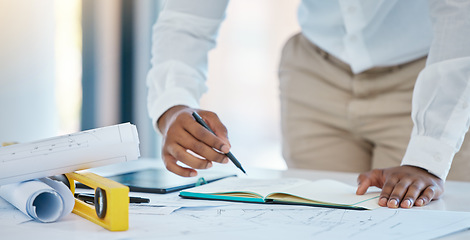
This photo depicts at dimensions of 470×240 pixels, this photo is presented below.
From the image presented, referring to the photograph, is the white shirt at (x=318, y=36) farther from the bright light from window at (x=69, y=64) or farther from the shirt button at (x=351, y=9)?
the bright light from window at (x=69, y=64)

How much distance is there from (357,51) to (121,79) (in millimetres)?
2166

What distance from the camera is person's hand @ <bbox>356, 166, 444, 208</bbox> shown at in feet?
2.67

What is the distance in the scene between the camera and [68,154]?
0.70 metres

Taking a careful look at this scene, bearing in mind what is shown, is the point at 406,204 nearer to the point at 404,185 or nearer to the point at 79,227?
the point at 404,185

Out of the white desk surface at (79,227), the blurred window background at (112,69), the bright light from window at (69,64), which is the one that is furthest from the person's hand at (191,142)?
the bright light from window at (69,64)

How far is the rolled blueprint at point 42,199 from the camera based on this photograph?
68 centimetres

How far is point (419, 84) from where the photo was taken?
3.29 feet

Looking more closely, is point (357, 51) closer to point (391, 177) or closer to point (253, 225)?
point (391, 177)

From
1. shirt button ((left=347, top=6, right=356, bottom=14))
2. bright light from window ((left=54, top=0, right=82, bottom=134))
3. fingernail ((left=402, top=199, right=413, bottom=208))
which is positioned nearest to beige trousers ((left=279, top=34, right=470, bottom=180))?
shirt button ((left=347, top=6, right=356, bottom=14))

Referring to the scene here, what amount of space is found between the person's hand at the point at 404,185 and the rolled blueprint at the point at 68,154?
39cm

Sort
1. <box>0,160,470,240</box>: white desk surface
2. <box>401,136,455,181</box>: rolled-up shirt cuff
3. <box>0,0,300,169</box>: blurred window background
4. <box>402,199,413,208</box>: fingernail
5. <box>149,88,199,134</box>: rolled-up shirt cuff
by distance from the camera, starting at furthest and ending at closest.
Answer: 1. <box>0,0,300,169</box>: blurred window background
2. <box>149,88,199,134</box>: rolled-up shirt cuff
3. <box>401,136,455,181</box>: rolled-up shirt cuff
4. <box>402,199,413,208</box>: fingernail
5. <box>0,160,470,240</box>: white desk surface

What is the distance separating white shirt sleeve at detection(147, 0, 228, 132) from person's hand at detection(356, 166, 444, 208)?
44cm


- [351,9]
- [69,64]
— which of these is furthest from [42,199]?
[69,64]

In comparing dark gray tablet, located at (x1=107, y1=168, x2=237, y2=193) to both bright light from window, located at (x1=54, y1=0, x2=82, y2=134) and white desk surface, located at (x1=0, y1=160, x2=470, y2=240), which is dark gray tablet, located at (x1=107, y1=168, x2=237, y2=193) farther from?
bright light from window, located at (x1=54, y1=0, x2=82, y2=134)
